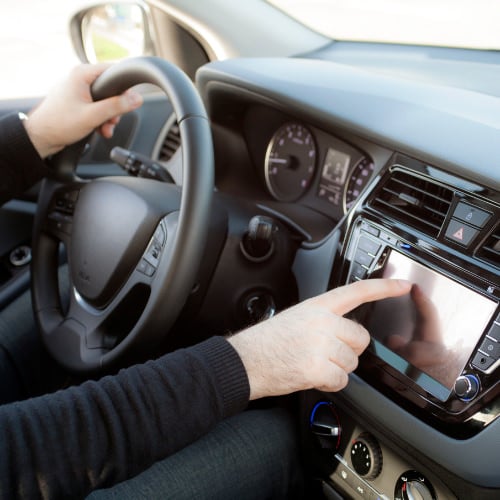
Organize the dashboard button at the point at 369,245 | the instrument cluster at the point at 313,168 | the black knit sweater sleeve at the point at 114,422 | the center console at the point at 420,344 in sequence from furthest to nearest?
the instrument cluster at the point at 313,168, the dashboard button at the point at 369,245, the center console at the point at 420,344, the black knit sweater sleeve at the point at 114,422

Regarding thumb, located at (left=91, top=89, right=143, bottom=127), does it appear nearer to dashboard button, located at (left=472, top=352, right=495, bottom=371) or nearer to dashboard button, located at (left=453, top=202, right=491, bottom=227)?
dashboard button, located at (left=453, top=202, right=491, bottom=227)

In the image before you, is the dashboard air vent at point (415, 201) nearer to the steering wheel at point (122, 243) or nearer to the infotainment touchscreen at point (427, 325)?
the infotainment touchscreen at point (427, 325)

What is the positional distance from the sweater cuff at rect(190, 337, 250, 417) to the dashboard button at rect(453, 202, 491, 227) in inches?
14.8

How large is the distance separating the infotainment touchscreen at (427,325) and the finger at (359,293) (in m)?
0.03

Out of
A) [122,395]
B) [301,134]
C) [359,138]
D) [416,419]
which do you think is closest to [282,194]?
[301,134]

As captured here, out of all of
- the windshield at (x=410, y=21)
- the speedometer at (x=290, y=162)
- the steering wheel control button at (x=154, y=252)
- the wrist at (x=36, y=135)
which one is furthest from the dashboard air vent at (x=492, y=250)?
the wrist at (x=36, y=135)

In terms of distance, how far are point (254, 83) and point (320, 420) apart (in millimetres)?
681

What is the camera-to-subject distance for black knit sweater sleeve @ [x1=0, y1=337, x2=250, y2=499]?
744 millimetres

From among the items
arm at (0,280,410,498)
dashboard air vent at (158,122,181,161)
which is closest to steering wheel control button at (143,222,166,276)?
arm at (0,280,410,498)

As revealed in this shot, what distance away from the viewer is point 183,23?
167cm

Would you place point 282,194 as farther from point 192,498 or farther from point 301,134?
point 192,498

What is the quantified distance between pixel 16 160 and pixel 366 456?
0.90 metres

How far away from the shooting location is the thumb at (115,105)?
1.17 metres

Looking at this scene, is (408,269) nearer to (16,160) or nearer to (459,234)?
(459,234)
